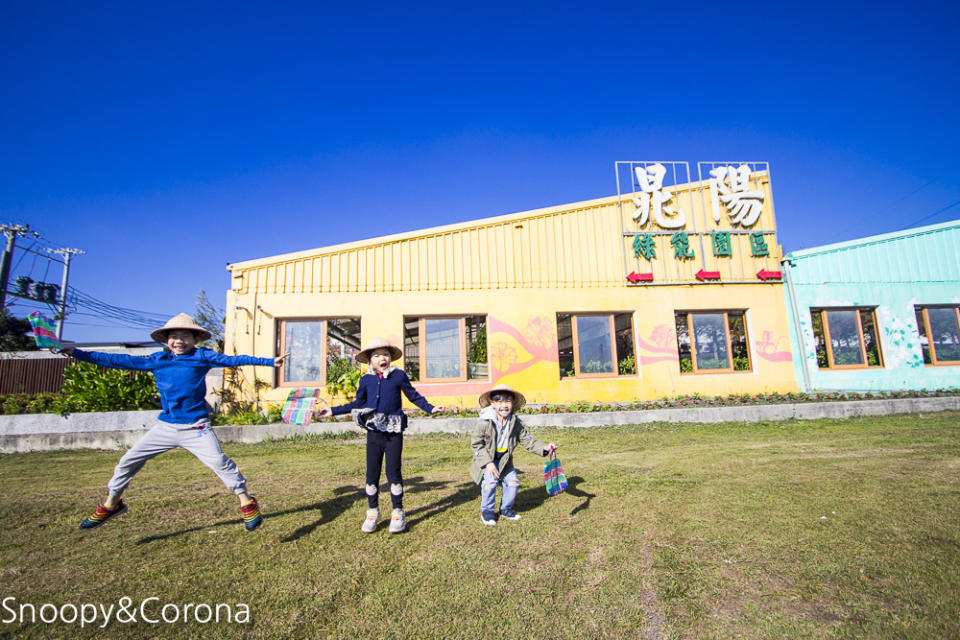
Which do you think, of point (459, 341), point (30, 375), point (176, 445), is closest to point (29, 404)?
point (30, 375)

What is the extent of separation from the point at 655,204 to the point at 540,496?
12.1 m

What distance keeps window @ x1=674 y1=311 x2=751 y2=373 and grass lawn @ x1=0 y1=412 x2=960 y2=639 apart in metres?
7.50

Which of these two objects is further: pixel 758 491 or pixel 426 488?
pixel 426 488

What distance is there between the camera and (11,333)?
25.3 meters

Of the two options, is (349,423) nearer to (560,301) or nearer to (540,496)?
(540,496)

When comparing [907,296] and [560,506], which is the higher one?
[907,296]

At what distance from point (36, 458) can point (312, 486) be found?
7026mm

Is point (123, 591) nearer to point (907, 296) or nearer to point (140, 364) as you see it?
point (140, 364)

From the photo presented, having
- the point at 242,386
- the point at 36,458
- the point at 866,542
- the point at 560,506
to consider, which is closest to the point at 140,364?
the point at 560,506

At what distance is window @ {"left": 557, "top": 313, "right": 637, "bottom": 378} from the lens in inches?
543

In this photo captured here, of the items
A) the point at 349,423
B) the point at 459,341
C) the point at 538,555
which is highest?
the point at 459,341

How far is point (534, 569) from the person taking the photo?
3.40 m

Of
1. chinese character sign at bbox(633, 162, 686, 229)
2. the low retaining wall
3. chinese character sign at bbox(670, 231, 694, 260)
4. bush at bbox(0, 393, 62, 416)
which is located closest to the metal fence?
bush at bbox(0, 393, 62, 416)

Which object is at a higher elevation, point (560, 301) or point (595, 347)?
point (560, 301)
